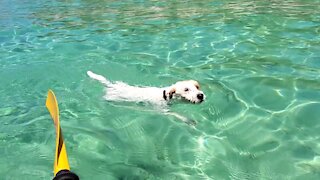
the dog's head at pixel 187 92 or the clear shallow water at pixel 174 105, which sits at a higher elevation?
the dog's head at pixel 187 92

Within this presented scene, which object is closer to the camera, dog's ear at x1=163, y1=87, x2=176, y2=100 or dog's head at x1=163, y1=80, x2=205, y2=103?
dog's head at x1=163, y1=80, x2=205, y2=103

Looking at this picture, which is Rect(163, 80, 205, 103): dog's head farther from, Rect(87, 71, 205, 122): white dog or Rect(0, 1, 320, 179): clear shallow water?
Rect(0, 1, 320, 179): clear shallow water

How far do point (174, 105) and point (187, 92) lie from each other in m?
0.41

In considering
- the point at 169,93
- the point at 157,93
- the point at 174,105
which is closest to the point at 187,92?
the point at 169,93

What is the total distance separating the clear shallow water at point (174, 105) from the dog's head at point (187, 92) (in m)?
0.24

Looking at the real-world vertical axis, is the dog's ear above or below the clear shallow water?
above

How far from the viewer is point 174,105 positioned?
5488 mm

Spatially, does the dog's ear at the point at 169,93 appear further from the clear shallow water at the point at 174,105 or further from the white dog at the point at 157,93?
the clear shallow water at the point at 174,105

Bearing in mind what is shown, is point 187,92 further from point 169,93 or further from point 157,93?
point 157,93

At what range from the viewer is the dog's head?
5109 millimetres

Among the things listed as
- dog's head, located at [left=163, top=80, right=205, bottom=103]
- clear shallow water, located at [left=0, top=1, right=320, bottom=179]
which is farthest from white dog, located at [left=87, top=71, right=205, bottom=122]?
clear shallow water, located at [left=0, top=1, right=320, bottom=179]

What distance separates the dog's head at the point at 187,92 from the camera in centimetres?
511

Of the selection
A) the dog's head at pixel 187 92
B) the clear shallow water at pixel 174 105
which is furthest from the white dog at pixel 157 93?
the clear shallow water at pixel 174 105

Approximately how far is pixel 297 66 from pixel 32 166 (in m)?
4.85
